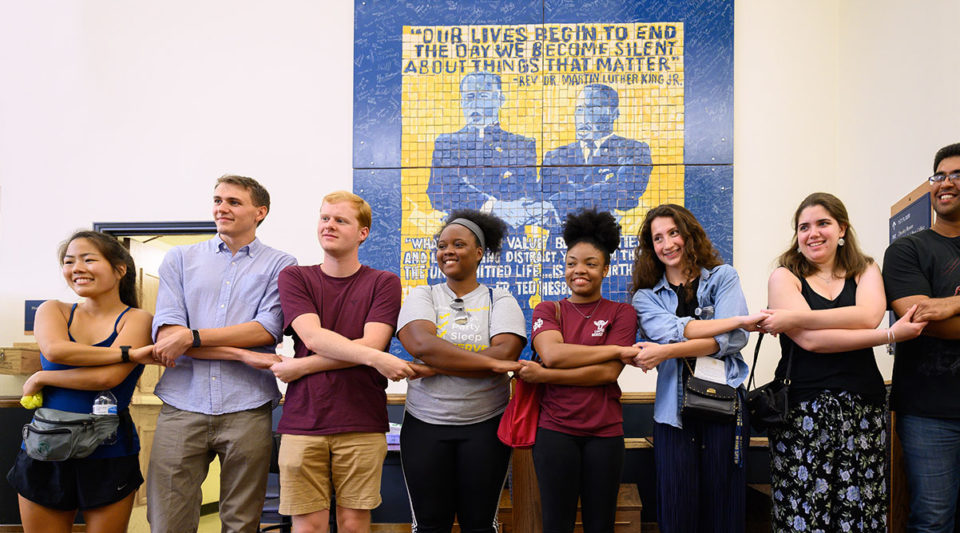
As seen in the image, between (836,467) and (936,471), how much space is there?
368mm

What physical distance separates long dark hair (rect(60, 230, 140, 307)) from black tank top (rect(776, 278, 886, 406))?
8.49 ft

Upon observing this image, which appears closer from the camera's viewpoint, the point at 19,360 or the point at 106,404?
the point at 106,404

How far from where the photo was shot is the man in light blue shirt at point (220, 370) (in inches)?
96.2

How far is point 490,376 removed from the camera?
8.18 feet

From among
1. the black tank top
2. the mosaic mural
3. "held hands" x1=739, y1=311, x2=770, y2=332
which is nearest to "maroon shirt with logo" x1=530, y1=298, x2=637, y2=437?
"held hands" x1=739, y1=311, x2=770, y2=332

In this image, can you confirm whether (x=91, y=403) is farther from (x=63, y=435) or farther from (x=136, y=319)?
(x=136, y=319)

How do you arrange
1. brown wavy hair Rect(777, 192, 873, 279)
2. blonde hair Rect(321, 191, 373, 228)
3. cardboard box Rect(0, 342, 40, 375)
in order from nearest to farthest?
brown wavy hair Rect(777, 192, 873, 279) < blonde hair Rect(321, 191, 373, 228) < cardboard box Rect(0, 342, 40, 375)

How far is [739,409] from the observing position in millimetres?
2387

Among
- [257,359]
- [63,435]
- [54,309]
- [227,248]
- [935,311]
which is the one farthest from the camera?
[227,248]

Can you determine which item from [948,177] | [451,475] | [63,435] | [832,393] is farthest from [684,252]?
[63,435]

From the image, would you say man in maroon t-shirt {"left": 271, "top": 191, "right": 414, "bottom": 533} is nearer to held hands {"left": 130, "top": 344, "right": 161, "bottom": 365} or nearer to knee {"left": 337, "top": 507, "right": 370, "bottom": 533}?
knee {"left": 337, "top": 507, "right": 370, "bottom": 533}

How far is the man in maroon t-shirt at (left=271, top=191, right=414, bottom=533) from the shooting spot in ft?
7.75

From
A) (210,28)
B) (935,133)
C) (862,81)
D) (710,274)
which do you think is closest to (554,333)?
(710,274)

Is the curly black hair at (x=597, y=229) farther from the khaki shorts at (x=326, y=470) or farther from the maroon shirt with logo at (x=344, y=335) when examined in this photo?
the khaki shorts at (x=326, y=470)
